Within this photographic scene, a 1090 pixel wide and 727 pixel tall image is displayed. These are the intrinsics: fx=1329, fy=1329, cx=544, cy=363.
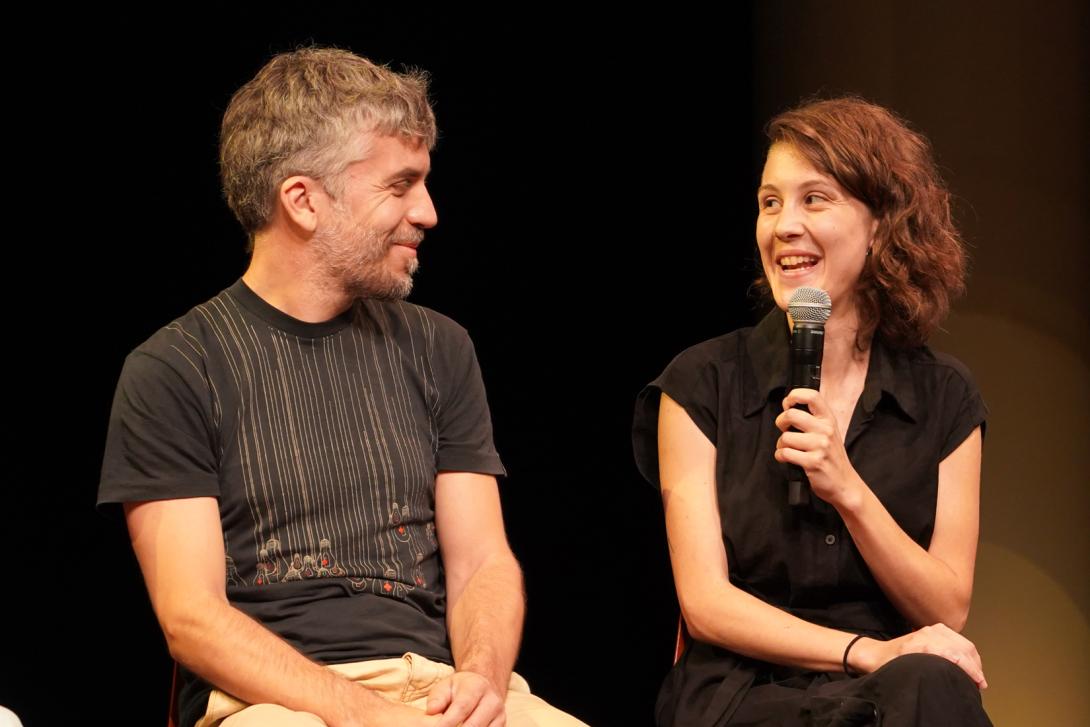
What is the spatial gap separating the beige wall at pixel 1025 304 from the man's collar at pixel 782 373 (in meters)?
1.11

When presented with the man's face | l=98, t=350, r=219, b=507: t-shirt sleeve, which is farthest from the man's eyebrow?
l=98, t=350, r=219, b=507: t-shirt sleeve

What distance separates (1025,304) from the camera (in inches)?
141

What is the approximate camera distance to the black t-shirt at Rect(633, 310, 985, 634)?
244cm

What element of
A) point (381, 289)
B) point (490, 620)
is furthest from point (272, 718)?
point (381, 289)

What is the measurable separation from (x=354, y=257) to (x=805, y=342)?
2.68 ft

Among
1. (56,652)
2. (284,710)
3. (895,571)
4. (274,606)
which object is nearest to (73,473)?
(56,652)

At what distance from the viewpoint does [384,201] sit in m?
2.42

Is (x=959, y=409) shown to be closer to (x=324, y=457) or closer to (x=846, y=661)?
(x=846, y=661)

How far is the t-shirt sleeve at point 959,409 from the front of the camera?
2.53 meters

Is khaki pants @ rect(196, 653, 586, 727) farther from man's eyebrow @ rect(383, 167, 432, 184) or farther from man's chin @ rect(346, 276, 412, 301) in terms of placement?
man's eyebrow @ rect(383, 167, 432, 184)

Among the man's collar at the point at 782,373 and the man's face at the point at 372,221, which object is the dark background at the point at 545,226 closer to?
the man's face at the point at 372,221

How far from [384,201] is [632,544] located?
5.78 feet

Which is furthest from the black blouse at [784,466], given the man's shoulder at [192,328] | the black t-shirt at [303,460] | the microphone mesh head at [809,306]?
the man's shoulder at [192,328]

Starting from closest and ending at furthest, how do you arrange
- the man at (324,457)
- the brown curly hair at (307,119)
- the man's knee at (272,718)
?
the man's knee at (272,718) → the man at (324,457) → the brown curly hair at (307,119)
